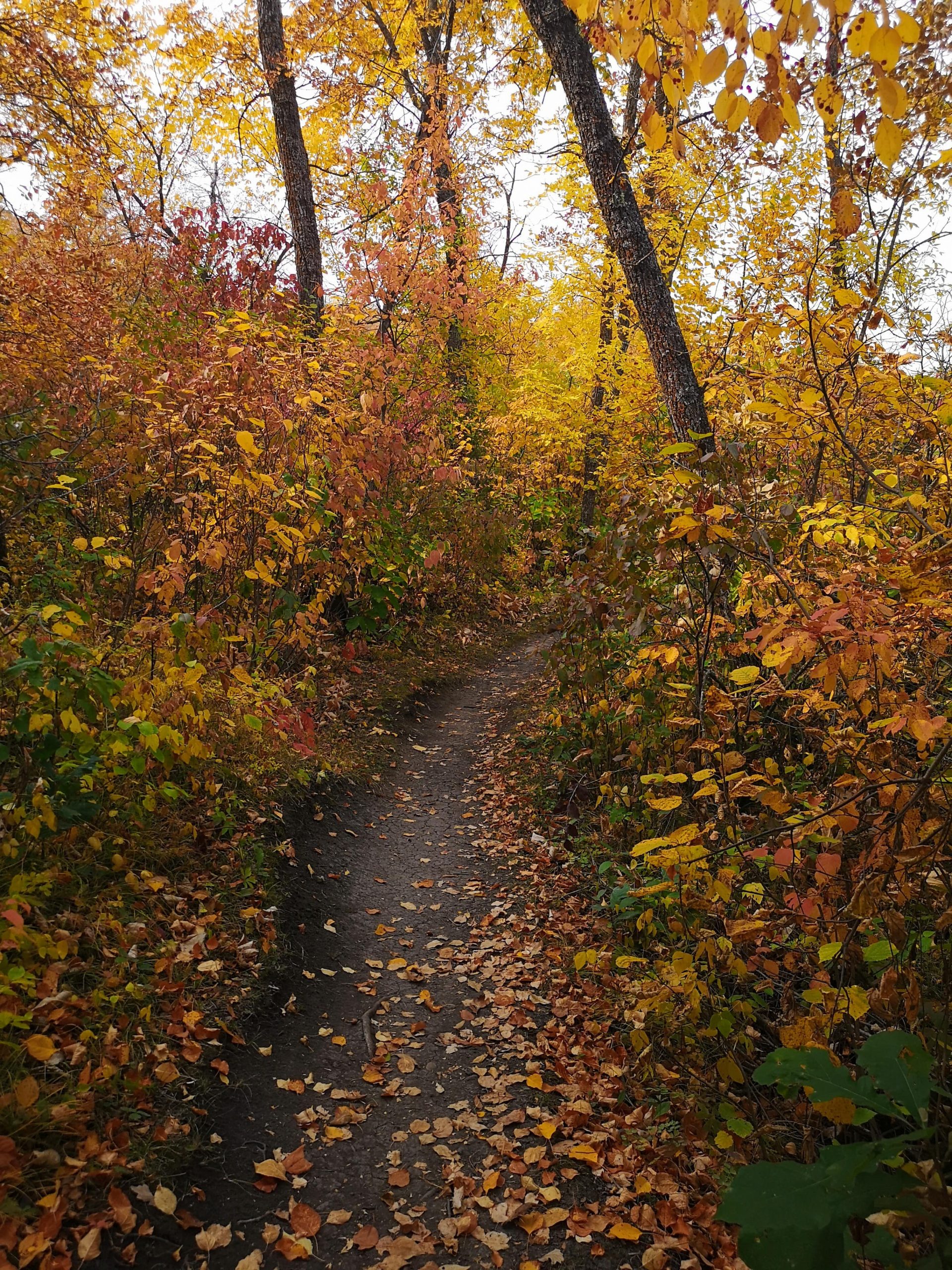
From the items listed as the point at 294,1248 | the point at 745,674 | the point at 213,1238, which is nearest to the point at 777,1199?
the point at 745,674

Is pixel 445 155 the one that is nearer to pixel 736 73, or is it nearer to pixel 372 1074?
pixel 736 73

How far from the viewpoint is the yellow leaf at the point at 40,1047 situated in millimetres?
2688

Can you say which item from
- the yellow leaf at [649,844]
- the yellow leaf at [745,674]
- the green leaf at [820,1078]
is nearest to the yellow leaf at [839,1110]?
the green leaf at [820,1078]

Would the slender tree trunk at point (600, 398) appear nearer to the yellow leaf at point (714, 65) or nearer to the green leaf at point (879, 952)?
the yellow leaf at point (714, 65)

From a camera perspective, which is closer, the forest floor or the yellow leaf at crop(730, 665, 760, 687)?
the forest floor

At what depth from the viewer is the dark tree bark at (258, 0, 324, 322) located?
338 inches

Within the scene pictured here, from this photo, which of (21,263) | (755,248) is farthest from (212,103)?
(755,248)

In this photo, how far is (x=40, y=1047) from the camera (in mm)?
2701

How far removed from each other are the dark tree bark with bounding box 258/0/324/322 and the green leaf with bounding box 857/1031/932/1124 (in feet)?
28.4

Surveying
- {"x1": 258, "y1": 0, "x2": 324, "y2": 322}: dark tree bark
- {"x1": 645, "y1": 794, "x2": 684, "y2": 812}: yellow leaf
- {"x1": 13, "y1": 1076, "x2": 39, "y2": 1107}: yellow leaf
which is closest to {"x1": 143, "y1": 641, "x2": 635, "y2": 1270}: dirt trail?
{"x1": 13, "y1": 1076, "x2": 39, "y2": 1107}: yellow leaf

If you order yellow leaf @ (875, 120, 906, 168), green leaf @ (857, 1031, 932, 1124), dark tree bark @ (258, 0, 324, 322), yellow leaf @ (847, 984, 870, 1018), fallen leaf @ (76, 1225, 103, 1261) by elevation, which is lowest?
fallen leaf @ (76, 1225, 103, 1261)

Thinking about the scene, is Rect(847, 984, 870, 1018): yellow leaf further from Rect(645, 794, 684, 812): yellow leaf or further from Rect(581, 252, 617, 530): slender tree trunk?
Rect(581, 252, 617, 530): slender tree trunk

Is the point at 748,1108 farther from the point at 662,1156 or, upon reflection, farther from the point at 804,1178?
Answer: the point at 804,1178

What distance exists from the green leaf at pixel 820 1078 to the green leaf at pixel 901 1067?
5 centimetres
